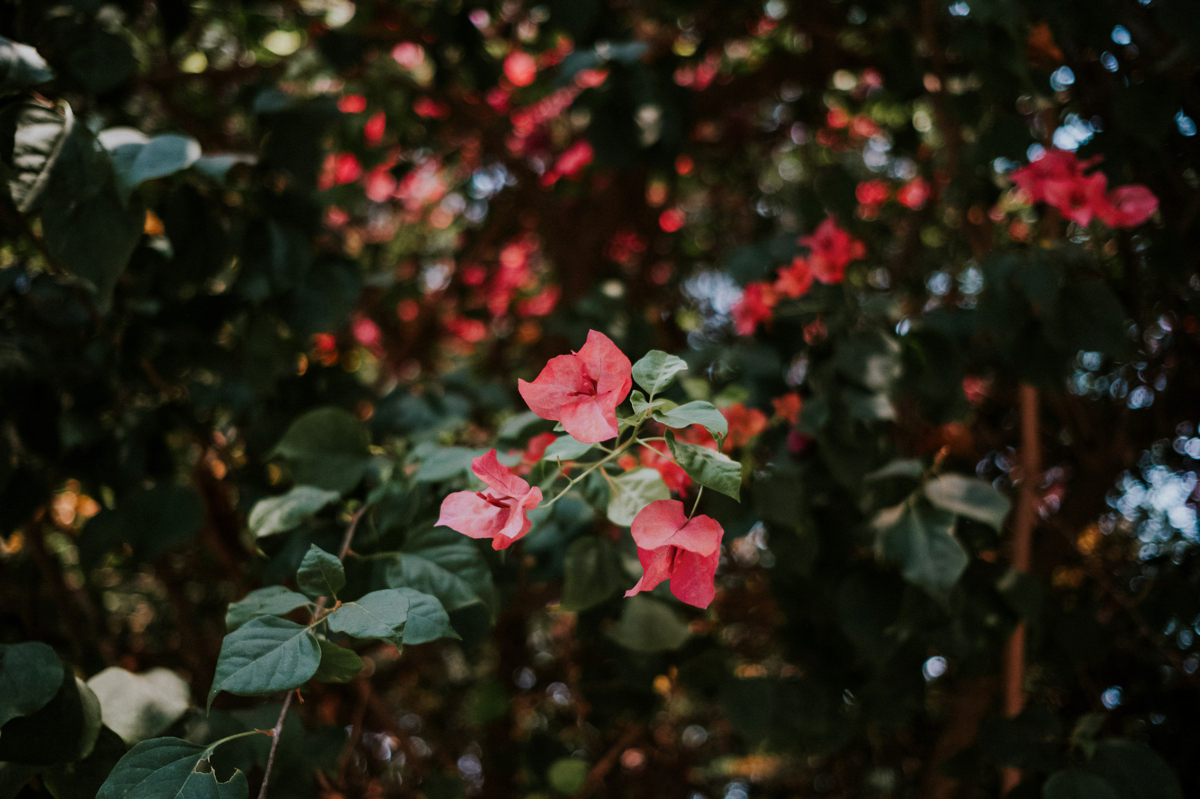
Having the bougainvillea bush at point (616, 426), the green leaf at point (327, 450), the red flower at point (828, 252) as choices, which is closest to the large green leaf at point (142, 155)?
the bougainvillea bush at point (616, 426)

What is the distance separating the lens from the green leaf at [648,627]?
876 millimetres

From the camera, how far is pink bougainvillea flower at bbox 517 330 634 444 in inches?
19.9

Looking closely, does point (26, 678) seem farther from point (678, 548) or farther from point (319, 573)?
point (678, 548)

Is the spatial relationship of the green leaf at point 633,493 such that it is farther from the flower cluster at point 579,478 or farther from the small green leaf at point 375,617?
the small green leaf at point 375,617

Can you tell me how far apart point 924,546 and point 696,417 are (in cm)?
41

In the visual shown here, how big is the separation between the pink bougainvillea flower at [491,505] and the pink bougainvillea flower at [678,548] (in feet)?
0.27

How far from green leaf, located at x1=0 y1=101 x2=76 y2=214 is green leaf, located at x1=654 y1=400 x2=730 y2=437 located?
58 cm

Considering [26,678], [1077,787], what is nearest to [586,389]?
[26,678]

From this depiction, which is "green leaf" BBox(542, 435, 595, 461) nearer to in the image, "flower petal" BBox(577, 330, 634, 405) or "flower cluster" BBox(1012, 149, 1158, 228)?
"flower petal" BBox(577, 330, 634, 405)

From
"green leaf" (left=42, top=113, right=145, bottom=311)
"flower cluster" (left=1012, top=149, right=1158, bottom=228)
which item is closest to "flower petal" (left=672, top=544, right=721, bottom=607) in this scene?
"green leaf" (left=42, top=113, right=145, bottom=311)

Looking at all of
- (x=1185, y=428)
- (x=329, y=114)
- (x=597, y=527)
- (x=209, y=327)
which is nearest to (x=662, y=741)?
(x=597, y=527)

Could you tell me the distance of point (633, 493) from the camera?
586 mm

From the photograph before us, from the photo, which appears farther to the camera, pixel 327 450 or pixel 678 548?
pixel 327 450

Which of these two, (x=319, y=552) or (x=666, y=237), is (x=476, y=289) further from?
(x=319, y=552)
